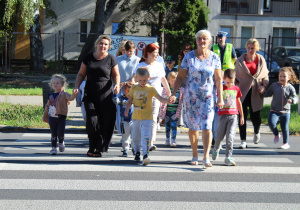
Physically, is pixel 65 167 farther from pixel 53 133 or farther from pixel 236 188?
pixel 236 188

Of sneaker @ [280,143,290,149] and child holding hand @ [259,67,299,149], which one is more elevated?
child holding hand @ [259,67,299,149]

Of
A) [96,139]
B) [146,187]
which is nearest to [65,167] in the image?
[96,139]

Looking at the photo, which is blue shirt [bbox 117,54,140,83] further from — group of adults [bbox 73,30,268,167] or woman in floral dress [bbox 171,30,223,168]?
woman in floral dress [bbox 171,30,223,168]

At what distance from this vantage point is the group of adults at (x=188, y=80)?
7152mm

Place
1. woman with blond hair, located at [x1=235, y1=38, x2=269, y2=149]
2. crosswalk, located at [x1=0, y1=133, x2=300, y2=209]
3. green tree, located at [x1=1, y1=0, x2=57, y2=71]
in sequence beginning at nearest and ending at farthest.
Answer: crosswalk, located at [x1=0, y1=133, x2=300, y2=209] → woman with blond hair, located at [x1=235, y1=38, x2=269, y2=149] → green tree, located at [x1=1, y1=0, x2=57, y2=71]

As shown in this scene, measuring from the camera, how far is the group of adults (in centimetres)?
715

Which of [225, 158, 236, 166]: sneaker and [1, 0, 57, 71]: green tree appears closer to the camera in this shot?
[225, 158, 236, 166]: sneaker

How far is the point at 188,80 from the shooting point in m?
7.25

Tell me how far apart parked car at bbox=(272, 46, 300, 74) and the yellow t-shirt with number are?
1874 centimetres

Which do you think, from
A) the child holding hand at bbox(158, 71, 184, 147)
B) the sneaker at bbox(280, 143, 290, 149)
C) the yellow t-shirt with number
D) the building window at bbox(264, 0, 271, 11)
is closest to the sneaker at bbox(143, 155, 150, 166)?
the yellow t-shirt with number

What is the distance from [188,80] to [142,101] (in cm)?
78

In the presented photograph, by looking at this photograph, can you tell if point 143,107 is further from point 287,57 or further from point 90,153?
point 287,57

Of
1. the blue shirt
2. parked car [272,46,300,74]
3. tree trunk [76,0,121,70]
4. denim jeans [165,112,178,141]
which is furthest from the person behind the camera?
tree trunk [76,0,121,70]

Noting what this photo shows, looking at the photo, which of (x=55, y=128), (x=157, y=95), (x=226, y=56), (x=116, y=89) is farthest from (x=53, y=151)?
(x=226, y=56)
